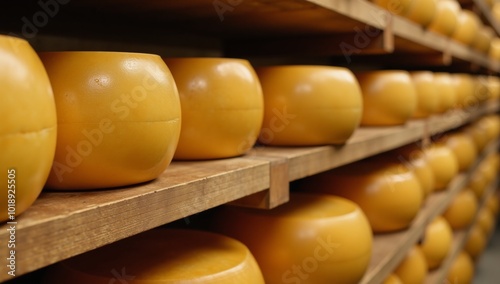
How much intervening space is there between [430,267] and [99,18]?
171cm

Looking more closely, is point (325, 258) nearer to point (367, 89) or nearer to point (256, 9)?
point (256, 9)

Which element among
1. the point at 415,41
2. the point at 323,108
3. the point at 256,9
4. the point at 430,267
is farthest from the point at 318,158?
the point at 430,267

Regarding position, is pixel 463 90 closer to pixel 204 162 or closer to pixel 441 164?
pixel 441 164

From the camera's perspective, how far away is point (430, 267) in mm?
2201

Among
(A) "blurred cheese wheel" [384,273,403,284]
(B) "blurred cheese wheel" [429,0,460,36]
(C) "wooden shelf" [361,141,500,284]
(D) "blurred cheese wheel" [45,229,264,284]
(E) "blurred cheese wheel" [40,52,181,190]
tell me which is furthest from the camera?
(B) "blurred cheese wheel" [429,0,460,36]

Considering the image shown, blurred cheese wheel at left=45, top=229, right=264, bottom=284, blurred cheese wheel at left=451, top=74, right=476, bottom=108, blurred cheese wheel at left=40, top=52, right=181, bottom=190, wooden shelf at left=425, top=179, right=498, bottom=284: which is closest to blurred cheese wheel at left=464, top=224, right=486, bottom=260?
wooden shelf at left=425, top=179, right=498, bottom=284

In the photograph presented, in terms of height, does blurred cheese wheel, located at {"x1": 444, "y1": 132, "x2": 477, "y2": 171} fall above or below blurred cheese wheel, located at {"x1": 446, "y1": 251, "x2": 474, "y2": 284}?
above

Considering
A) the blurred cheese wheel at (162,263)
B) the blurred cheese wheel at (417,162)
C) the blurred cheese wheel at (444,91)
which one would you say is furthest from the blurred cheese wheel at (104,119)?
the blurred cheese wheel at (444,91)

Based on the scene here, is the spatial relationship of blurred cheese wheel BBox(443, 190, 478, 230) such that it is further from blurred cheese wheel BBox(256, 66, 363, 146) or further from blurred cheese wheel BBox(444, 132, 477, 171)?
blurred cheese wheel BBox(256, 66, 363, 146)

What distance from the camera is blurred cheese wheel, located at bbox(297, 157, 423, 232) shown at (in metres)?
1.61

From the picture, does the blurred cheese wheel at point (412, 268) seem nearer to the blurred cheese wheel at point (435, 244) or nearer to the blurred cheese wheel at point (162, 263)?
the blurred cheese wheel at point (435, 244)

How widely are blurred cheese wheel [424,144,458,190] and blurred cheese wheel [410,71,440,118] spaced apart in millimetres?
264

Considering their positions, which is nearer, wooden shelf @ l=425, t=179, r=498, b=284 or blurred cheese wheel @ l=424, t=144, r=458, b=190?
wooden shelf @ l=425, t=179, r=498, b=284

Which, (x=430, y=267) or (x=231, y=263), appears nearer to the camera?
(x=231, y=263)
